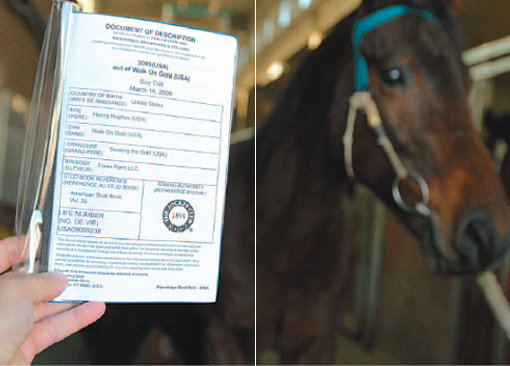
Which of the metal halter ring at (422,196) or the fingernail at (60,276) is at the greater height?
the metal halter ring at (422,196)

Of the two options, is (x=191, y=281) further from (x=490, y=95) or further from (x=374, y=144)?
A: (x=490, y=95)

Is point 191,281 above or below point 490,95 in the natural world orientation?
below

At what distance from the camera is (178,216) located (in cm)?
48

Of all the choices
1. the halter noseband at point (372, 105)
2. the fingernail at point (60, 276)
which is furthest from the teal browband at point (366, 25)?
the fingernail at point (60, 276)

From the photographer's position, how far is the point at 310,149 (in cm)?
58

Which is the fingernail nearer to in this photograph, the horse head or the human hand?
the human hand

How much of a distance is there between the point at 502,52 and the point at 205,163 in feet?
1.61

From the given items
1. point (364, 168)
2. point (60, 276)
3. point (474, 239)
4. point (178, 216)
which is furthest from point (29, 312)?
point (474, 239)

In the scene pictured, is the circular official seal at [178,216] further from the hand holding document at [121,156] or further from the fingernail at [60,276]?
the fingernail at [60,276]

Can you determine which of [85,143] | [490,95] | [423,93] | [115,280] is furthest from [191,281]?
[490,95]

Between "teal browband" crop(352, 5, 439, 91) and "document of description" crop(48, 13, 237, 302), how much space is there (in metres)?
0.19

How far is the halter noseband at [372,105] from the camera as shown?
22.0 inches

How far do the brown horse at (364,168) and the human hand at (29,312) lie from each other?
0.77 feet

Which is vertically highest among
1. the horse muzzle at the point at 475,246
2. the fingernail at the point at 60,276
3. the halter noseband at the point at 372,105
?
the halter noseband at the point at 372,105
